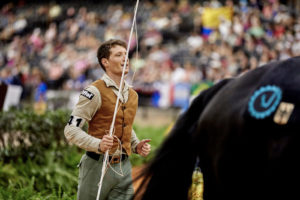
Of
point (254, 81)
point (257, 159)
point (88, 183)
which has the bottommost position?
point (88, 183)

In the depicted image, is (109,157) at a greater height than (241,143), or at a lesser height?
lesser

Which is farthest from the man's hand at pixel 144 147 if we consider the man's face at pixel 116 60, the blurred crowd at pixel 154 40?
the blurred crowd at pixel 154 40

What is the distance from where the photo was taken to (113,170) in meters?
2.85

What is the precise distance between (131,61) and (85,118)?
50.2ft

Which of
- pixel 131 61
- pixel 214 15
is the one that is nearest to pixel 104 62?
pixel 214 15

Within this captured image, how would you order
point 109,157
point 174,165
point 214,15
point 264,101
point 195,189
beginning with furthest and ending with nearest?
point 214,15
point 109,157
point 195,189
point 174,165
point 264,101

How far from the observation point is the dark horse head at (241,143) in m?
1.86

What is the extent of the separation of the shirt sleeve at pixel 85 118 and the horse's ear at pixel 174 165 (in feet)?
1.49

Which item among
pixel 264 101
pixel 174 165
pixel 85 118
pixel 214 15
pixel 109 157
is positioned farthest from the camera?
pixel 214 15

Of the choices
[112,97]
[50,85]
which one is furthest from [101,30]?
[112,97]

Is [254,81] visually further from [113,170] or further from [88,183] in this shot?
[88,183]

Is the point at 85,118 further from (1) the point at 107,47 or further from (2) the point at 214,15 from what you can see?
(2) the point at 214,15

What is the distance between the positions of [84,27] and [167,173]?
68.4 ft

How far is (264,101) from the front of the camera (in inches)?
78.1
